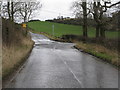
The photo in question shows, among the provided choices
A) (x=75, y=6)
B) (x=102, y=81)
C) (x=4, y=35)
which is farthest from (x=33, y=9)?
(x=102, y=81)

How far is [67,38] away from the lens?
66.6 m

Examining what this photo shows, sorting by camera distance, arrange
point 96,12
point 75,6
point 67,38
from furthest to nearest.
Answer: point 67,38 → point 75,6 → point 96,12

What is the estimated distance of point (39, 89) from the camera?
8.61 m

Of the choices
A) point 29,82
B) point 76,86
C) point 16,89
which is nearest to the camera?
point 16,89

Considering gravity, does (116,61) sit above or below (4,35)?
below

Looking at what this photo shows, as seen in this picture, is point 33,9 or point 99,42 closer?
point 99,42

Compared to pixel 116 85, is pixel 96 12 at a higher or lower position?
higher

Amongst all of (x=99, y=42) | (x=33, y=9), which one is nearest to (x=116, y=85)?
(x=99, y=42)

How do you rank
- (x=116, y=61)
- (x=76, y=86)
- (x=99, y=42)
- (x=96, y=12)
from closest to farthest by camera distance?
1. (x=76, y=86)
2. (x=116, y=61)
3. (x=99, y=42)
4. (x=96, y=12)

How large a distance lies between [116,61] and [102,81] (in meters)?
6.32

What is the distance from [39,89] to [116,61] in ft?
29.5

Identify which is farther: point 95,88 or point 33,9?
point 33,9

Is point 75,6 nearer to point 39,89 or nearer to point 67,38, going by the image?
point 67,38

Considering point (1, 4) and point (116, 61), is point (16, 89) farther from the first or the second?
point (1, 4)
